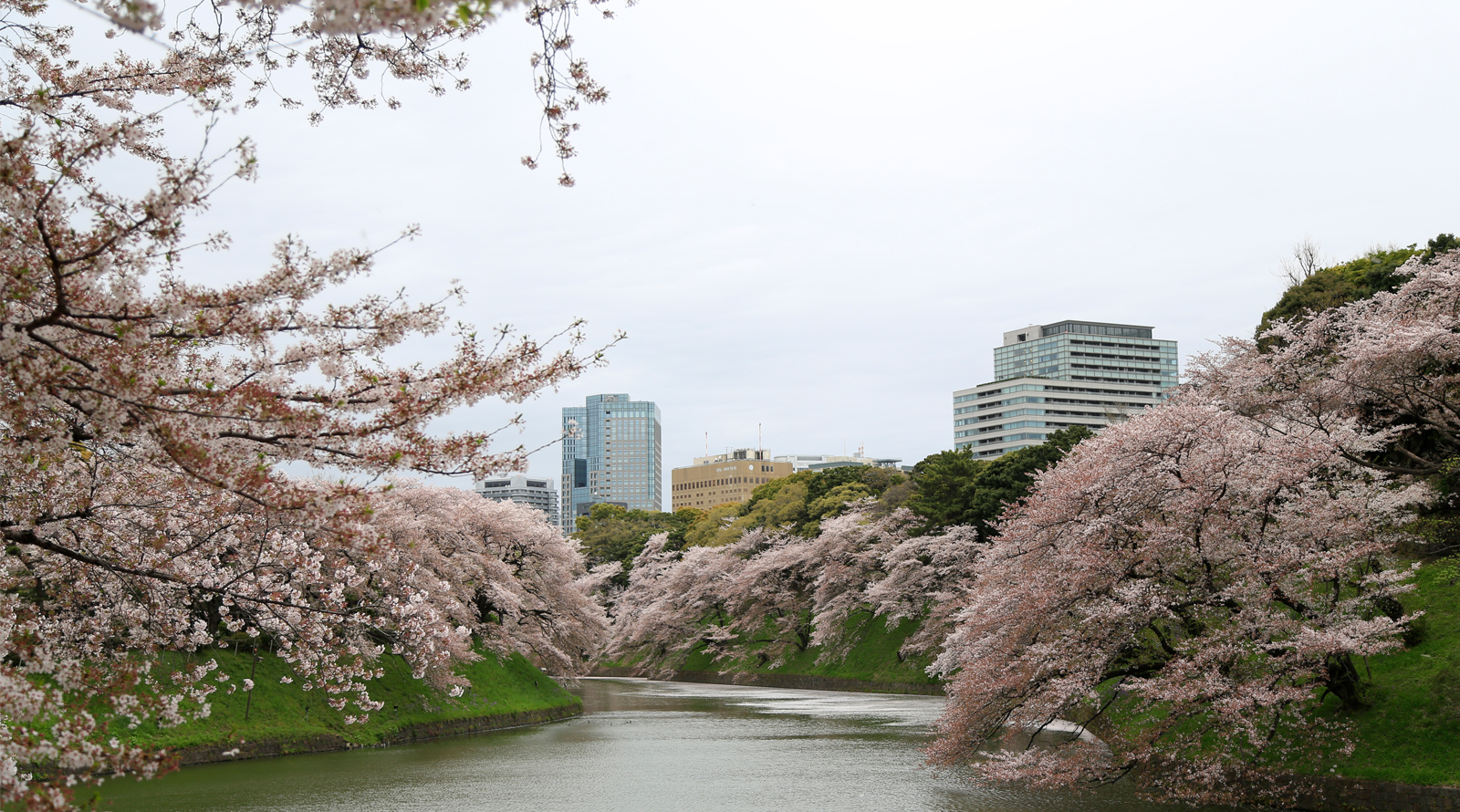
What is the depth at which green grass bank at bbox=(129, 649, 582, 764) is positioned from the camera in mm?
18484

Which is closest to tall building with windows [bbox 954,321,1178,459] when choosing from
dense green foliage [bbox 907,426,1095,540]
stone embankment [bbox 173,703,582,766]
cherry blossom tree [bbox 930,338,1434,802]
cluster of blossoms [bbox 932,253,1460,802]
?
dense green foliage [bbox 907,426,1095,540]

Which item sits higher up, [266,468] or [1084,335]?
[1084,335]

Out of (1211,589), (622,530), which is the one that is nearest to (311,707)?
(1211,589)

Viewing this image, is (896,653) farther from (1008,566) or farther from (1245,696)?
(1245,696)

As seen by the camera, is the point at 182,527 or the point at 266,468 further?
the point at 182,527

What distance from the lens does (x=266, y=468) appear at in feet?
16.7

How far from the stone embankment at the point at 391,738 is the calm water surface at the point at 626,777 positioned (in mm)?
426

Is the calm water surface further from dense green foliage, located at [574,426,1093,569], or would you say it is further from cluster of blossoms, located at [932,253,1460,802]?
dense green foliage, located at [574,426,1093,569]

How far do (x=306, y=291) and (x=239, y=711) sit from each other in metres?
17.9

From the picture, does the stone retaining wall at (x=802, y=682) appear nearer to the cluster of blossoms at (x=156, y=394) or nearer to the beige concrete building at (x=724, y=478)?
the cluster of blossoms at (x=156, y=394)

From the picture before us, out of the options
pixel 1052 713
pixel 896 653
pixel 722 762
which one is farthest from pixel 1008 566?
pixel 896 653

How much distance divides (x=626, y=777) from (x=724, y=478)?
14096 cm

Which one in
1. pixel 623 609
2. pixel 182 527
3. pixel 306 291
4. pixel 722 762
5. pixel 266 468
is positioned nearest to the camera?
pixel 266 468

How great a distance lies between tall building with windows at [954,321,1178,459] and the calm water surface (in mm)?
92190
